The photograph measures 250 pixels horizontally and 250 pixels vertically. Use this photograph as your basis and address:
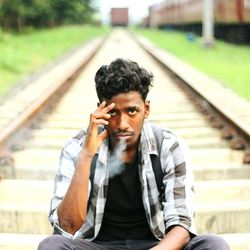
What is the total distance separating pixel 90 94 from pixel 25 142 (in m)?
3.36

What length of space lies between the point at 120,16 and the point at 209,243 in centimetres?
6152

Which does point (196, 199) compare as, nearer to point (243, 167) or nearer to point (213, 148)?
point (243, 167)

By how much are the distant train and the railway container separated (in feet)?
74.7

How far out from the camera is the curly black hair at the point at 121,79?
233 cm

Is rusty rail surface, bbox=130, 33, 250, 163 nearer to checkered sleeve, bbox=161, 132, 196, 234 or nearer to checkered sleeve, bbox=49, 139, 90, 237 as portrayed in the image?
checkered sleeve, bbox=161, 132, 196, 234

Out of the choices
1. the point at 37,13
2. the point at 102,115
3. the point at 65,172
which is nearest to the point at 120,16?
the point at 37,13

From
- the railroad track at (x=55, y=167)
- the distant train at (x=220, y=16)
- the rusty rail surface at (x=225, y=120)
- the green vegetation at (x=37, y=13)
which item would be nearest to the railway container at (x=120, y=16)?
the green vegetation at (x=37, y=13)

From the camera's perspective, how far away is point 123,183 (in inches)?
96.0

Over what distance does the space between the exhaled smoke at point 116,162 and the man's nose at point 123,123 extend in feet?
0.29

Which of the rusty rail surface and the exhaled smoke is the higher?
the exhaled smoke

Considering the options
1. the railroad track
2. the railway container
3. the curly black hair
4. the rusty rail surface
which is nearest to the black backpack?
the curly black hair

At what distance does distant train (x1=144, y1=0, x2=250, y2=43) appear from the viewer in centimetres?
1753

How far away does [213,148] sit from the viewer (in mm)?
4949

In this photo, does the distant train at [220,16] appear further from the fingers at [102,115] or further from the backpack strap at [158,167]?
the fingers at [102,115]
